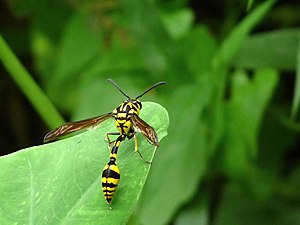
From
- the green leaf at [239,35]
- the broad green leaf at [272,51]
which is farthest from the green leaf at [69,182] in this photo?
the broad green leaf at [272,51]

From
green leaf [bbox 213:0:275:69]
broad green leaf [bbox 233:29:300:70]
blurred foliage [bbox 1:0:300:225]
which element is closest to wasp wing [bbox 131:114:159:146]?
blurred foliage [bbox 1:0:300:225]

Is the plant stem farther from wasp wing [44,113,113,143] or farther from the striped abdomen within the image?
the striped abdomen

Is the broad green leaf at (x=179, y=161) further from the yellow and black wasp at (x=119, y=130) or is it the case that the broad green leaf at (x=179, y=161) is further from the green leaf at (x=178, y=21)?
the yellow and black wasp at (x=119, y=130)

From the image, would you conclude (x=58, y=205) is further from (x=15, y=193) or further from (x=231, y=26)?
(x=231, y=26)

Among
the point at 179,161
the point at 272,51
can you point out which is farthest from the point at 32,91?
the point at 272,51

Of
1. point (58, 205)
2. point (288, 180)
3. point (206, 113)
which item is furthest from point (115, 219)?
point (288, 180)

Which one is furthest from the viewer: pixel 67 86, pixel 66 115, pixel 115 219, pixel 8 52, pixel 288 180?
pixel 66 115

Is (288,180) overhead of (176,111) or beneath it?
beneath
